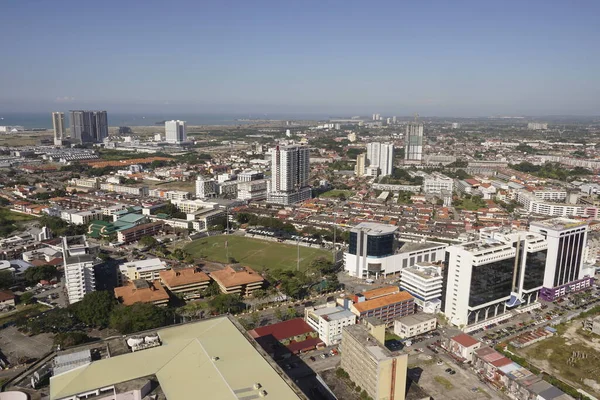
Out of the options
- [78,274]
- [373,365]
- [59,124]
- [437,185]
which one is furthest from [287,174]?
[59,124]

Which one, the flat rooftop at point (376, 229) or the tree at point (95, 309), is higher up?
the flat rooftop at point (376, 229)

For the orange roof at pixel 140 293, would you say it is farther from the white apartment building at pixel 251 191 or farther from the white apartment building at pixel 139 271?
the white apartment building at pixel 251 191

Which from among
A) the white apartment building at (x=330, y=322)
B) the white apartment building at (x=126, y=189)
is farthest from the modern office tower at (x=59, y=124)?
the white apartment building at (x=330, y=322)

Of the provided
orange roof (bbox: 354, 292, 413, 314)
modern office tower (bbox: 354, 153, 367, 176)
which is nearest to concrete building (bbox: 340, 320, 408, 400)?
orange roof (bbox: 354, 292, 413, 314)

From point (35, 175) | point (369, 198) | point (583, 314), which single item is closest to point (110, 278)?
point (583, 314)

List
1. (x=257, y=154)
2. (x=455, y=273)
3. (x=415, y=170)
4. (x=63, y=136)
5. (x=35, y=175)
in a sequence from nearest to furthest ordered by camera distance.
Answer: (x=455, y=273)
(x=35, y=175)
(x=415, y=170)
(x=257, y=154)
(x=63, y=136)

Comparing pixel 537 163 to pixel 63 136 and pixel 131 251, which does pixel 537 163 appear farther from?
pixel 63 136

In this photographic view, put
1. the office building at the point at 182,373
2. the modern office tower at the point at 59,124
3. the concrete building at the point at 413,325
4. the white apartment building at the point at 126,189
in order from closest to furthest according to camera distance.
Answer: the office building at the point at 182,373, the concrete building at the point at 413,325, the white apartment building at the point at 126,189, the modern office tower at the point at 59,124

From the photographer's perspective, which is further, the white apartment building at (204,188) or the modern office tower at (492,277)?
the white apartment building at (204,188)
